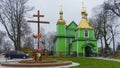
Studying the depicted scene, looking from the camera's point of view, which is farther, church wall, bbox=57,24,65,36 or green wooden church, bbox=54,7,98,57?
church wall, bbox=57,24,65,36

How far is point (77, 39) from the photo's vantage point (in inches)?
2322

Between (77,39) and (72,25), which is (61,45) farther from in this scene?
(77,39)

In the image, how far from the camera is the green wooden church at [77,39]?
58562 millimetres

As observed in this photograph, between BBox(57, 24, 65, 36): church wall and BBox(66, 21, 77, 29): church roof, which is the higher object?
BBox(66, 21, 77, 29): church roof

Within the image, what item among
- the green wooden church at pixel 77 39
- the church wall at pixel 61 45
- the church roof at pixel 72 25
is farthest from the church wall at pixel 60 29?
the church roof at pixel 72 25

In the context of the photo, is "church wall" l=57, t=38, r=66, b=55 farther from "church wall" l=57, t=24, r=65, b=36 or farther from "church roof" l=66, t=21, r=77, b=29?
"church roof" l=66, t=21, r=77, b=29

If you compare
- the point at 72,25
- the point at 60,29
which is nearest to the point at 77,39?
the point at 60,29

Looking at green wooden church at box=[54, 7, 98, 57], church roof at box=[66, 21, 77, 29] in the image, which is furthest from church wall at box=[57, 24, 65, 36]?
church roof at box=[66, 21, 77, 29]

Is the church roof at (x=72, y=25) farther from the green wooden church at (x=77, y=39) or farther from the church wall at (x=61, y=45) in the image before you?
the church wall at (x=61, y=45)

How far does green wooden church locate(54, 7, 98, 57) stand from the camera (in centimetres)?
5856

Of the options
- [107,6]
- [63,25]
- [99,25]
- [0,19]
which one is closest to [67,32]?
[63,25]

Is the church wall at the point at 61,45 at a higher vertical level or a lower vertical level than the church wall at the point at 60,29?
lower

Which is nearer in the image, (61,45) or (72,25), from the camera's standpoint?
(61,45)

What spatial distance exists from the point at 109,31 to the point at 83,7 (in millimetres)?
8809
